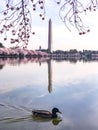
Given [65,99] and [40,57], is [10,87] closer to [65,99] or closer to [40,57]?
[65,99]

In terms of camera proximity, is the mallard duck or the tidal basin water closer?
the tidal basin water

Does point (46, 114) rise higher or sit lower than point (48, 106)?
higher

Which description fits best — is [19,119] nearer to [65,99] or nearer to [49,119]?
[49,119]

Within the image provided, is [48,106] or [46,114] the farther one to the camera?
[48,106]

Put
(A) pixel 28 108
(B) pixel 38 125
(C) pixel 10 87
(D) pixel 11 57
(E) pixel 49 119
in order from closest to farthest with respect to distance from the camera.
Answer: (B) pixel 38 125 < (E) pixel 49 119 < (A) pixel 28 108 < (C) pixel 10 87 < (D) pixel 11 57

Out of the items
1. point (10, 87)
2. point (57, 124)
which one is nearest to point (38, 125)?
point (57, 124)

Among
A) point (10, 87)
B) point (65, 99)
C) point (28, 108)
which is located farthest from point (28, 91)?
point (28, 108)

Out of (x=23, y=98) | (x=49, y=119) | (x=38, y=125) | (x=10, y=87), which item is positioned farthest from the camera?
(x=10, y=87)

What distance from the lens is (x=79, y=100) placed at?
19.0 m

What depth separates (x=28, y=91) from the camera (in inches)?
864

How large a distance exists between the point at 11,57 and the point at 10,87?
63596 mm

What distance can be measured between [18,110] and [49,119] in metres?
1.51

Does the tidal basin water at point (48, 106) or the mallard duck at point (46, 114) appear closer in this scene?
the tidal basin water at point (48, 106)

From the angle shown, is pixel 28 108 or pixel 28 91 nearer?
pixel 28 108
